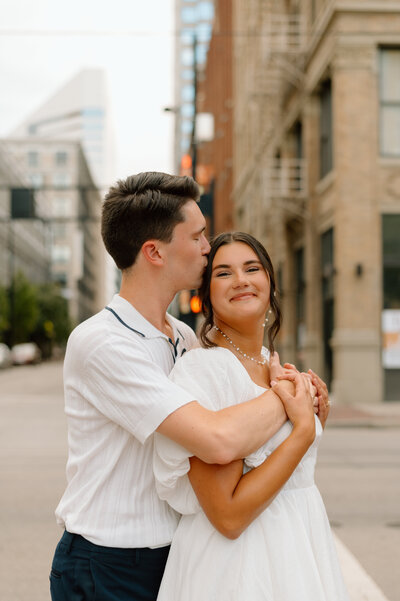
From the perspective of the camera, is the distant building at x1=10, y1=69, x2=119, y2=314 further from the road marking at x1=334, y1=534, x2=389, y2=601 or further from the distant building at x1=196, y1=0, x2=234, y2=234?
the road marking at x1=334, y1=534, x2=389, y2=601

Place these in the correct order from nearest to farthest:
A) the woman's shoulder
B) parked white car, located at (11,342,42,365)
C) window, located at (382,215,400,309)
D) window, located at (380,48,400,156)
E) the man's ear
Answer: the woman's shoulder → the man's ear → window, located at (382,215,400,309) → window, located at (380,48,400,156) → parked white car, located at (11,342,42,365)

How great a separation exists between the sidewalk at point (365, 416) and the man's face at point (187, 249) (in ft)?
42.9

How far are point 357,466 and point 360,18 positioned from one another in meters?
14.3

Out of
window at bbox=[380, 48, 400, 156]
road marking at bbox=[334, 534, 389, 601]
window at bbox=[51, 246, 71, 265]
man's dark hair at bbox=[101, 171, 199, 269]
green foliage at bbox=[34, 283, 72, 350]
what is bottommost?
green foliage at bbox=[34, 283, 72, 350]

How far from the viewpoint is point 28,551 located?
19.9 feet

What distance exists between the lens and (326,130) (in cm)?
2247

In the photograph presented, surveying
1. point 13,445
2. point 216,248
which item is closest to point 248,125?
point 13,445

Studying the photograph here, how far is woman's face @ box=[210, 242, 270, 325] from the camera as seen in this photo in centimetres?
228

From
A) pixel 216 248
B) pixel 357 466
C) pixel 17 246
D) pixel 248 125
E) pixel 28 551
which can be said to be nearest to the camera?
pixel 216 248

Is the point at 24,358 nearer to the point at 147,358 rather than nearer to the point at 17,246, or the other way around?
the point at 17,246

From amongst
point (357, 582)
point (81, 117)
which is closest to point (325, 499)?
point (357, 582)

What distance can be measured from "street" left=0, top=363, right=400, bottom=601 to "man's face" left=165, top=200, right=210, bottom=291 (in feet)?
11.1

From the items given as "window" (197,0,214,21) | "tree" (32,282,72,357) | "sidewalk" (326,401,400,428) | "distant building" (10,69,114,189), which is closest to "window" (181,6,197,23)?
"window" (197,0,214,21)

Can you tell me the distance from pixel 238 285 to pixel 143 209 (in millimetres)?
371
